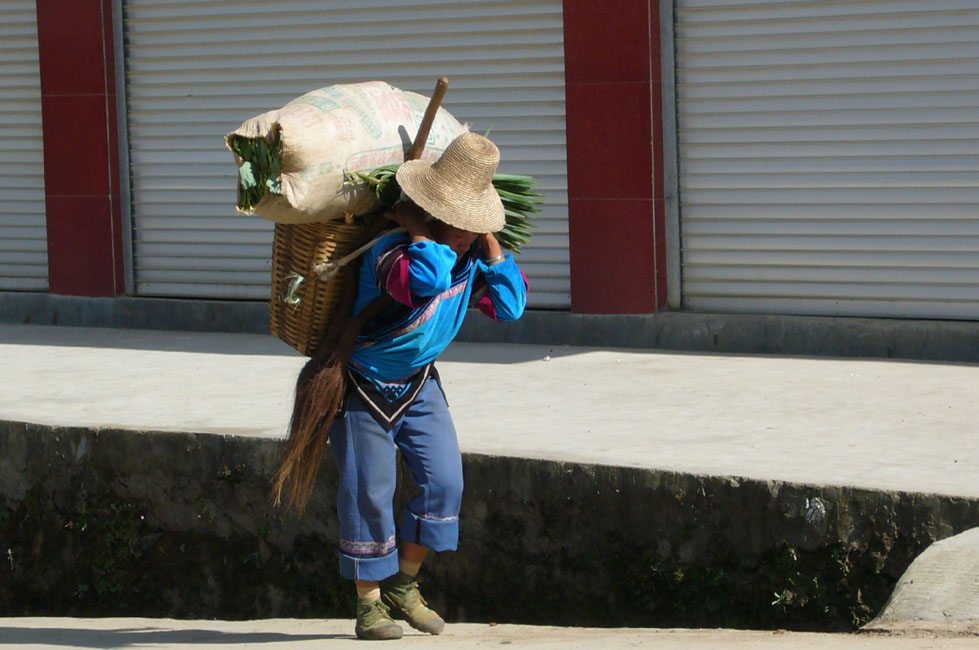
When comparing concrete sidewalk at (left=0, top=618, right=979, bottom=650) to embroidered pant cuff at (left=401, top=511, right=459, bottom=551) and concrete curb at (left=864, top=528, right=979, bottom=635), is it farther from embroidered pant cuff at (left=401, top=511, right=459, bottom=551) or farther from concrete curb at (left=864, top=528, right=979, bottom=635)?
embroidered pant cuff at (left=401, top=511, right=459, bottom=551)

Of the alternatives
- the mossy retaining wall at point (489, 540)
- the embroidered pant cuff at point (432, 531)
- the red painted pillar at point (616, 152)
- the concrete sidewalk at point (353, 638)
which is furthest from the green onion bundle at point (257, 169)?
the red painted pillar at point (616, 152)

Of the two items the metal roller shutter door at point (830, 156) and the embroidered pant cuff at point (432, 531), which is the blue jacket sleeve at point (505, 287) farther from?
the metal roller shutter door at point (830, 156)

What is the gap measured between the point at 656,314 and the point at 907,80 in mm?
1960

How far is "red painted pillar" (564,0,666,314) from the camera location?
8922 mm

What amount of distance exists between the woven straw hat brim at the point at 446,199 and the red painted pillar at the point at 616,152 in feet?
14.9

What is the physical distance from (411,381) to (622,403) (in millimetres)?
2522

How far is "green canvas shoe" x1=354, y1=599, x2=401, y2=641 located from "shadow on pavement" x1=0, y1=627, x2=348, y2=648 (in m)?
0.18

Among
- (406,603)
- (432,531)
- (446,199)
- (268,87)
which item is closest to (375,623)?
(406,603)

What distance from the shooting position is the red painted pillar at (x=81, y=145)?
10664 millimetres

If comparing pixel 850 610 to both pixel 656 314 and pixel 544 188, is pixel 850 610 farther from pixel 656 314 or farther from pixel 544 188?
pixel 544 188

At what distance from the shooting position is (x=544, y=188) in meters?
9.48

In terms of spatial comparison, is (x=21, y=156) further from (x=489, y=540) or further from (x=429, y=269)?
(x=429, y=269)

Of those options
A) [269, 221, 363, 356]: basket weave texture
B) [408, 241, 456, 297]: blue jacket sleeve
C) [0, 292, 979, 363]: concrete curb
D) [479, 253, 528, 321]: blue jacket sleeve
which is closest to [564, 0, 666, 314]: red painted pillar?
[0, 292, 979, 363]: concrete curb

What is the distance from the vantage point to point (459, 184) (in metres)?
4.44
